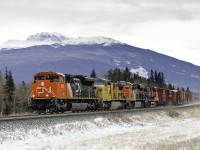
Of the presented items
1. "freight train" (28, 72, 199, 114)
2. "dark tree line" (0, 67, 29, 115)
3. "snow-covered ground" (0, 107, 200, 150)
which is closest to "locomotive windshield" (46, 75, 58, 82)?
"freight train" (28, 72, 199, 114)

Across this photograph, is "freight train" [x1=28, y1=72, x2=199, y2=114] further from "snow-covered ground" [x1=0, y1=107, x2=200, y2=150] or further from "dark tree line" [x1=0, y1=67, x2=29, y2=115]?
"dark tree line" [x1=0, y1=67, x2=29, y2=115]

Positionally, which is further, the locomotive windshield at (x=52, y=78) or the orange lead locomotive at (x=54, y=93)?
the locomotive windshield at (x=52, y=78)

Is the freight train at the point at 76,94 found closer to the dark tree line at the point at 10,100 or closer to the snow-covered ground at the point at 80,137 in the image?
the snow-covered ground at the point at 80,137

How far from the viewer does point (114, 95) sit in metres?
47.4

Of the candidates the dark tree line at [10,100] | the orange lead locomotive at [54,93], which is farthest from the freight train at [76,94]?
the dark tree line at [10,100]

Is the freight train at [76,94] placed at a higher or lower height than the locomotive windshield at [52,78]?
lower

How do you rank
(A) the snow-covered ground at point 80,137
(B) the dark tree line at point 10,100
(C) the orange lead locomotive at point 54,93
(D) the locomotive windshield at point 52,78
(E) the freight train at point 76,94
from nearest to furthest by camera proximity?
(A) the snow-covered ground at point 80,137 → (C) the orange lead locomotive at point 54,93 → (E) the freight train at point 76,94 → (D) the locomotive windshield at point 52,78 → (B) the dark tree line at point 10,100

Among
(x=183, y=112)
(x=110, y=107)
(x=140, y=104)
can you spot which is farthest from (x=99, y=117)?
(x=140, y=104)

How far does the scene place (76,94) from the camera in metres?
36.7

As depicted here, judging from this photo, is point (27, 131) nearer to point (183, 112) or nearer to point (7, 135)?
point (7, 135)

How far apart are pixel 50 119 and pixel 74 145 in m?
5.98

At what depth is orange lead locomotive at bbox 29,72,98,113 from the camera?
33.2 m

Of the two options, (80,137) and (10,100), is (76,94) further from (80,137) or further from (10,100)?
(10,100)

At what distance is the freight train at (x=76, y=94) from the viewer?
3341 cm
